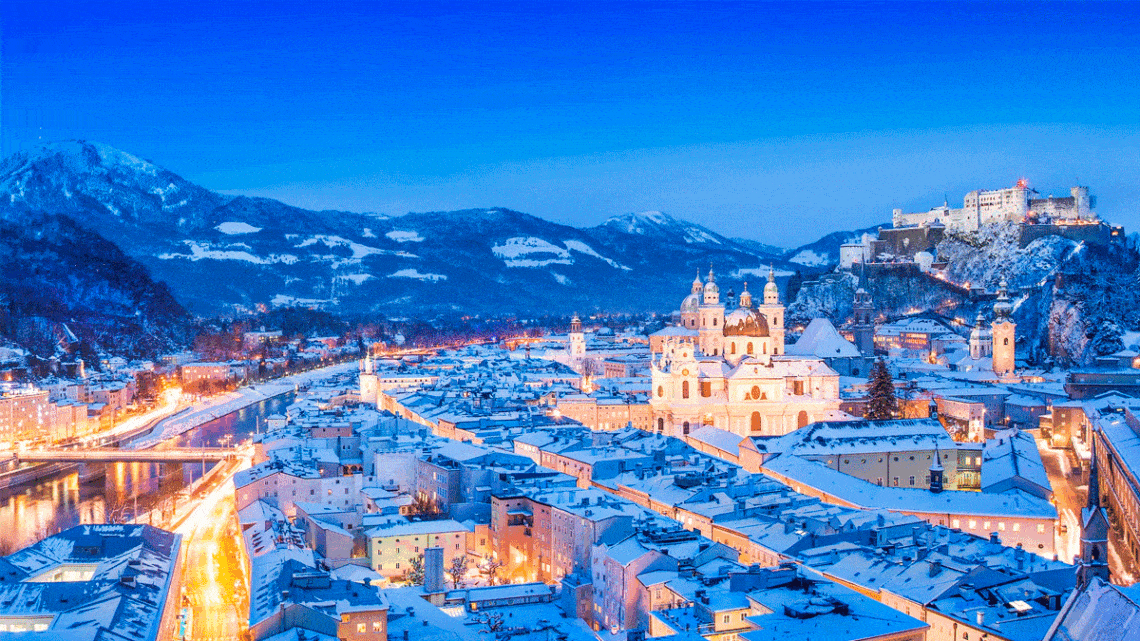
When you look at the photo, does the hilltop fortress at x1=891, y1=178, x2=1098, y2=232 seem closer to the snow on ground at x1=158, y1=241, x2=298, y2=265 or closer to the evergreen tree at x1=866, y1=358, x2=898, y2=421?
the evergreen tree at x1=866, y1=358, x2=898, y2=421

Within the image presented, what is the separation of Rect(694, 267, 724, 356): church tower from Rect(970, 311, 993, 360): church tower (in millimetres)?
9858

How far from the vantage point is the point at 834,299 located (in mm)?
53875

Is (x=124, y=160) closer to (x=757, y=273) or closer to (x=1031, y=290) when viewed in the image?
(x=757, y=273)

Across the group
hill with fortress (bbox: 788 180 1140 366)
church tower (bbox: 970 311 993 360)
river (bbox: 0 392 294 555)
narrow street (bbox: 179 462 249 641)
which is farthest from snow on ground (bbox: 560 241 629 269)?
narrow street (bbox: 179 462 249 641)

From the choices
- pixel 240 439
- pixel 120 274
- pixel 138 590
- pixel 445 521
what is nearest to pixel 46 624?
pixel 138 590

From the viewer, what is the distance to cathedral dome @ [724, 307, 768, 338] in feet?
114

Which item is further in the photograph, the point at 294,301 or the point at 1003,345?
the point at 294,301

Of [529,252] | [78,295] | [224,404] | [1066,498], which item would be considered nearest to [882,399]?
[1066,498]

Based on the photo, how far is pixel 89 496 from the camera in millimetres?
28781

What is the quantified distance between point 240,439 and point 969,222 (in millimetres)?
32934

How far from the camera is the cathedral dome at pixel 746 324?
34781 mm

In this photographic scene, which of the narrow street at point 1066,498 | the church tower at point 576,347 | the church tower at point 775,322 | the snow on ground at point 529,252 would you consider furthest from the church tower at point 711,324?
the snow on ground at point 529,252

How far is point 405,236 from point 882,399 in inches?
5277

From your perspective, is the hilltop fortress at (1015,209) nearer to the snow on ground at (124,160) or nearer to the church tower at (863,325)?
the church tower at (863,325)
